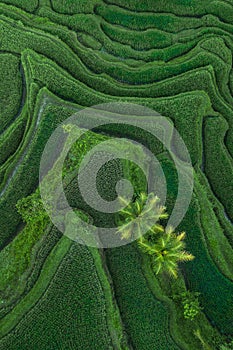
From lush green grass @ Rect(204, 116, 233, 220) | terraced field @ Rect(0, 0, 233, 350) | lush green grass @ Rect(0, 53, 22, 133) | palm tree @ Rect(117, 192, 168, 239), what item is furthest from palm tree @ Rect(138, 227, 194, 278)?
lush green grass @ Rect(0, 53, 22, 133)

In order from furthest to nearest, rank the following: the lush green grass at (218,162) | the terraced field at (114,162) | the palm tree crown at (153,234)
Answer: the lush green grass at (218,162) → the terraced field at (114,162) → the palm tree crown at (153,234)

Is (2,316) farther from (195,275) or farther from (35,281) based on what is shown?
(195,275)

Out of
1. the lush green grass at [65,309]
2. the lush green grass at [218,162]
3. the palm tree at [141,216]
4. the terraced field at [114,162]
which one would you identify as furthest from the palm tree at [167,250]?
the lush green grass at [218,162]

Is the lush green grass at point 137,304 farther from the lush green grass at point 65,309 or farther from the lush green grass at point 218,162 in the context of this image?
the lush green grass at point 218,162

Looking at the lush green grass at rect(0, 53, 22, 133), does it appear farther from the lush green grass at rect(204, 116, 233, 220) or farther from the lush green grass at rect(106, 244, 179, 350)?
the lush green grass at rect(204, 116, 233, 220)

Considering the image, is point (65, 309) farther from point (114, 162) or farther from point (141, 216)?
point (114, 162)

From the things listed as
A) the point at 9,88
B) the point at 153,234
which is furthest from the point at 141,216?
the point at 9,88
